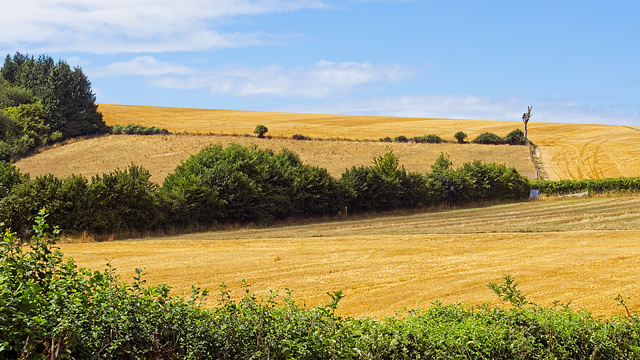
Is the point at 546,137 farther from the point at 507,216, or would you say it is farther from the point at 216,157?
the point at 216,157

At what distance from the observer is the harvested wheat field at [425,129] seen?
66.6 metres

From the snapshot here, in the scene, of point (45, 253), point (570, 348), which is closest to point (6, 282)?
point (45, 253)

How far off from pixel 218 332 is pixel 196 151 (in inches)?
2601

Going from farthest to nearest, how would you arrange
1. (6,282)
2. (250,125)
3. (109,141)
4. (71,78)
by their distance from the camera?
(250,125)
(71,78)
(109,141)
(6,282)

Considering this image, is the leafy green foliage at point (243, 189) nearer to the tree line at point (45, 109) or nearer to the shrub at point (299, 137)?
the shrub at point (299, 137)

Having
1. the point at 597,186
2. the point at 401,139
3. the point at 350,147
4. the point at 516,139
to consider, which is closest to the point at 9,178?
the point at 597,186

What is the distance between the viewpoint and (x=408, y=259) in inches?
861

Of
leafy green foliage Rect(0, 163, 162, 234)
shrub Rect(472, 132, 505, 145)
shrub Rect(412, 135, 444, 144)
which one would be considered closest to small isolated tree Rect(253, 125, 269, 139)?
shrub Rect(412, 135, 444, 144)

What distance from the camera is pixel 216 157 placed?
3972 centimetres

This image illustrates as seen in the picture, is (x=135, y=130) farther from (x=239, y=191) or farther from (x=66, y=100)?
(x=239, y=191)

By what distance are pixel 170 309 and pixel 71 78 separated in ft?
280

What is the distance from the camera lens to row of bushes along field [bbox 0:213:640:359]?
6.25 metres

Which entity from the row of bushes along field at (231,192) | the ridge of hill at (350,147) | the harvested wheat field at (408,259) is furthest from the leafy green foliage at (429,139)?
the harvested wheat field at (408,259)

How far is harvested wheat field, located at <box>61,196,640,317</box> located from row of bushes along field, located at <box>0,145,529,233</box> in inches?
108
